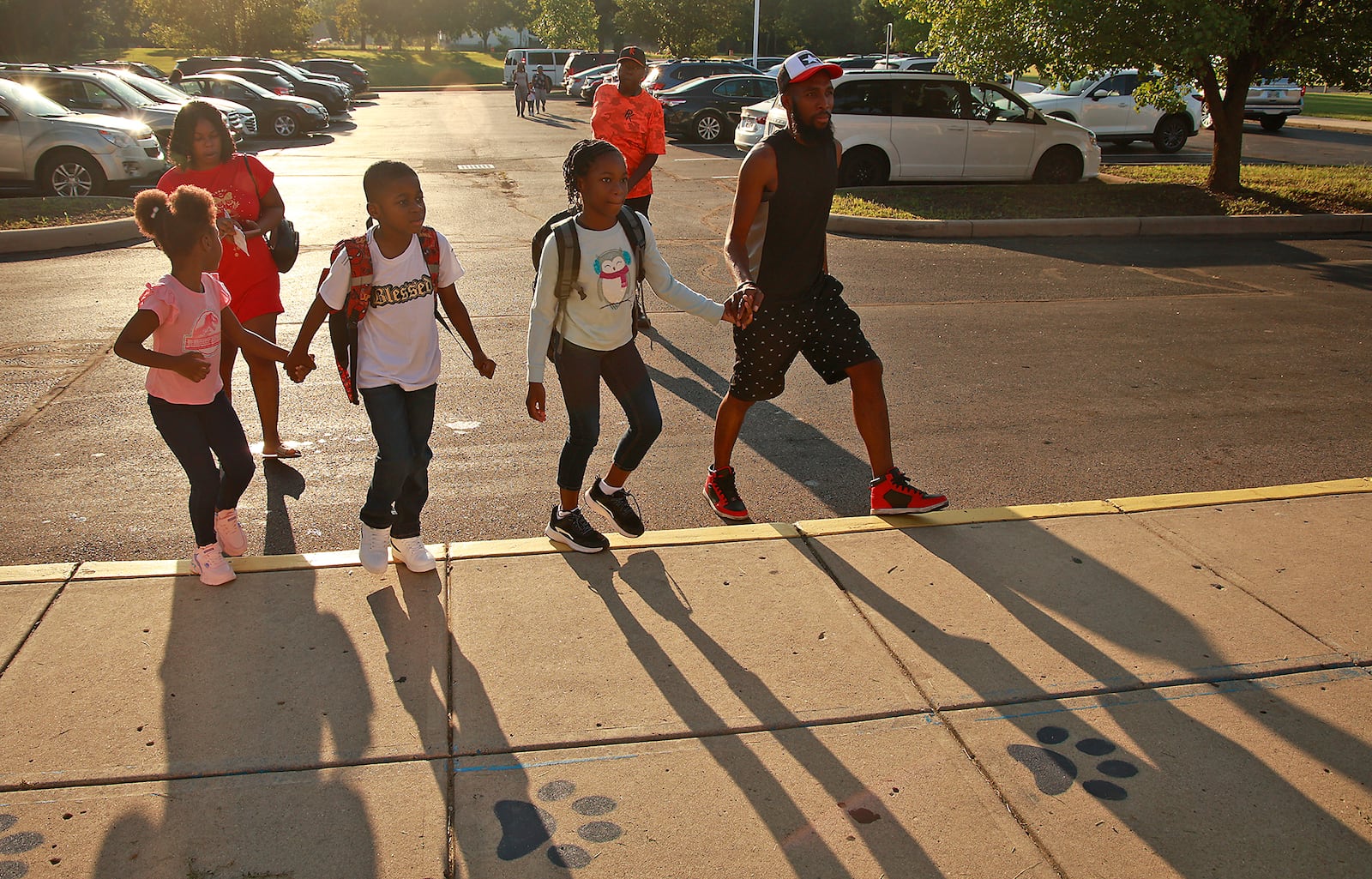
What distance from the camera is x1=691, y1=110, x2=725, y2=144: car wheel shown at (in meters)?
24.0

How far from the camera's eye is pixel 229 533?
14.5 feet

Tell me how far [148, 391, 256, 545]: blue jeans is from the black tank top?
2240 mm

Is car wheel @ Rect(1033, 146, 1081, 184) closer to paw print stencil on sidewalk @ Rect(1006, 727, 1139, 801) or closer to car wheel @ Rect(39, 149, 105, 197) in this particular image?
car wheel @ Rect(39, 149, 105, 197)

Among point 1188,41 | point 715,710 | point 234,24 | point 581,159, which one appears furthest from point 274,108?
point 234,24

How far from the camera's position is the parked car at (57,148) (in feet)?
46.6

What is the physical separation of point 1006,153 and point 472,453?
1182cm

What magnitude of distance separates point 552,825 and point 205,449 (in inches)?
84.8

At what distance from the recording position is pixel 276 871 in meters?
2.77

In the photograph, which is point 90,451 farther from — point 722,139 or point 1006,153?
point 722,139

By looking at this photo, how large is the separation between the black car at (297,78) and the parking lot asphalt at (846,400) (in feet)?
68.2

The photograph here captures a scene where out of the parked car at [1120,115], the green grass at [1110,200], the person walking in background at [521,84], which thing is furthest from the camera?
the person walking in background at [521,84]

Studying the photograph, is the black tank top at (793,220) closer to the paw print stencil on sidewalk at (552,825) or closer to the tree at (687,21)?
the paw print stencil on sidewalk at (552,825)

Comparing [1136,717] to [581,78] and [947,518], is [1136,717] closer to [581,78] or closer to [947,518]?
[947,518]

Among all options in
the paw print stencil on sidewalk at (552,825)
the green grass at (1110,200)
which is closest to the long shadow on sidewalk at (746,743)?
the paw print stencil on sidewalk at (552,825)
